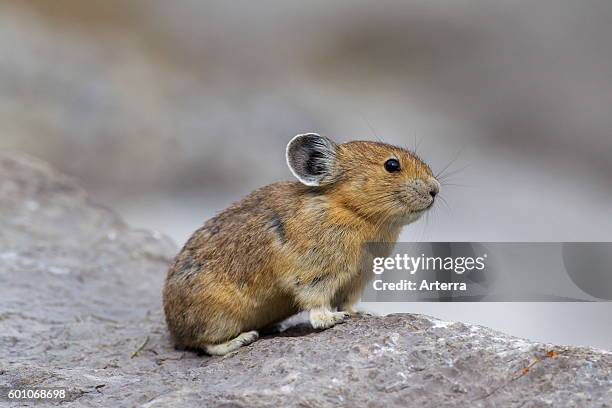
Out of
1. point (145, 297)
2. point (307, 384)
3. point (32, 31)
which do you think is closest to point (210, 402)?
point (307, 384)

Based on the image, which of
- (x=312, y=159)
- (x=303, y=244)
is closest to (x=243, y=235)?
(x=303, y=244)

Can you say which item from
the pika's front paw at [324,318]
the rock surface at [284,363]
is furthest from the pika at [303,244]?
the rock surface at [284,363]

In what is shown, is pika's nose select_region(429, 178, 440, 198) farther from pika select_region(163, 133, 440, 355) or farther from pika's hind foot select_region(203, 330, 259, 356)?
pika's hind foot select_region(203, 330, 259, 356)

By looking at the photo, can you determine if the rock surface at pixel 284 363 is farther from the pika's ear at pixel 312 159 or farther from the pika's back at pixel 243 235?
the pika's ear at pixel 312 159

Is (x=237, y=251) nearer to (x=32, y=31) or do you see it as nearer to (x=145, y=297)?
(x=145, y=297)

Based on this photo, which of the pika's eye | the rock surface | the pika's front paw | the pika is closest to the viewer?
the rock surface

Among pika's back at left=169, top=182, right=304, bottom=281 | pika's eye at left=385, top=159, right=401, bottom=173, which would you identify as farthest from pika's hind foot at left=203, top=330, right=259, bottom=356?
pika's eye at left=385, top=159, right=401, bottom=173

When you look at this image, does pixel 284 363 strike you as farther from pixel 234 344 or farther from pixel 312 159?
pixel 312 159
